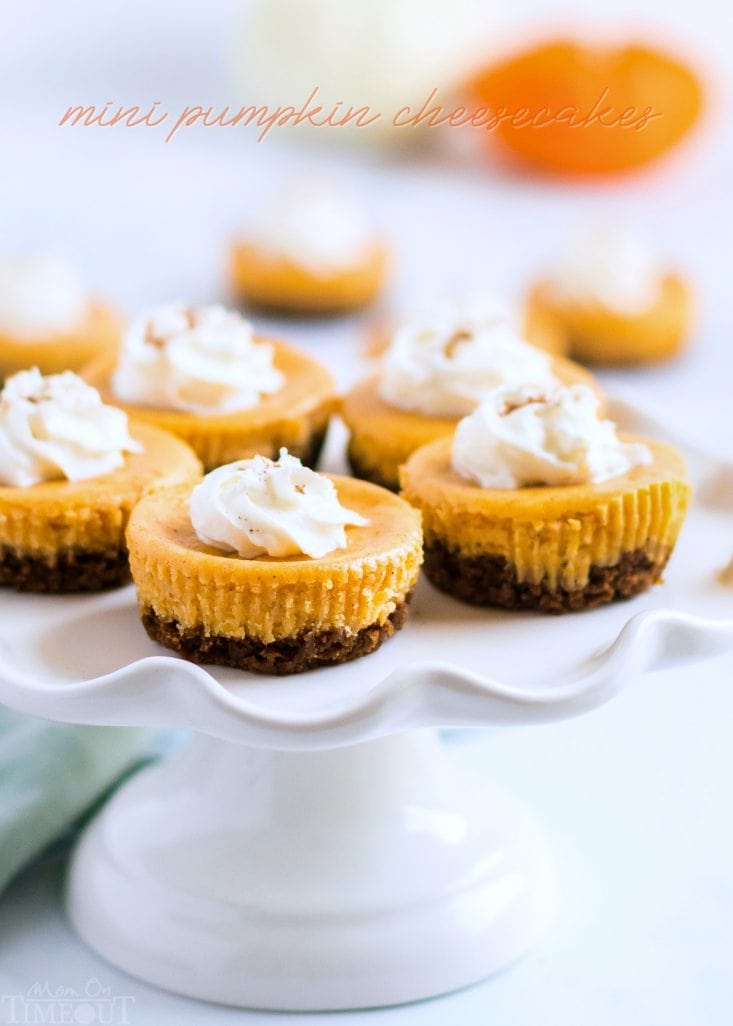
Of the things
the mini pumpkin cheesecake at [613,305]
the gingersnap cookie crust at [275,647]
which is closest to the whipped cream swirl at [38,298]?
the mini pumpkin cheesecake at [613,305]

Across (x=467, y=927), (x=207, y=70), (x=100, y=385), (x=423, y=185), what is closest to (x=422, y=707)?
(x=467, y=927)

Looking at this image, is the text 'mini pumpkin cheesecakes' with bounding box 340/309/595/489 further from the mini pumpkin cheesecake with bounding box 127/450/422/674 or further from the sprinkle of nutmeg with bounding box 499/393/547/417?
the mini pumpkin cheesecake with bounding box 127/450/422/674

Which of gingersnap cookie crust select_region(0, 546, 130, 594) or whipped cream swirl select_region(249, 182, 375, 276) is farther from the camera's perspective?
whipped cream swirl select_region(249, 182, 375, 276)

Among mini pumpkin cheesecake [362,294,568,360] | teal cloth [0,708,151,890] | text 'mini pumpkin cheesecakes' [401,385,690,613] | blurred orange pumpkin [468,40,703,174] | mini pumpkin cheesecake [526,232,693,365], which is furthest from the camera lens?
blurred orange pumpkin [468,40,703,174]

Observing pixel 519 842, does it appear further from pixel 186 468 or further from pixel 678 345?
pixel 678 345

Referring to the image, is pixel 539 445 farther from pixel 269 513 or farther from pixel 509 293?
pixel 509 293

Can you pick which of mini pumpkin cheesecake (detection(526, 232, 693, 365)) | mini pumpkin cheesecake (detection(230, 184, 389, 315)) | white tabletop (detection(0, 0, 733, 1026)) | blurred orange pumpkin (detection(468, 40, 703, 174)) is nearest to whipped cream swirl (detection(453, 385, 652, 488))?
white tabletop (detection(0, 0, 733, 1026))
